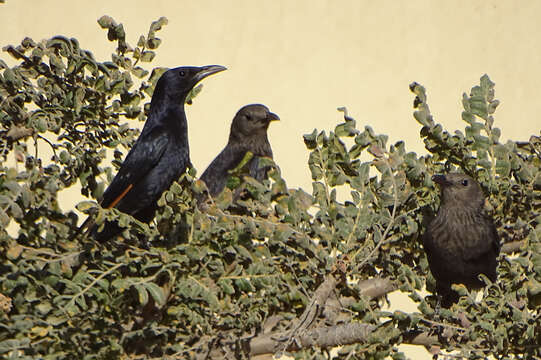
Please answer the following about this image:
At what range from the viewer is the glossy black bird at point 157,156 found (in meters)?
2.74

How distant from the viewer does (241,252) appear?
5.11ft

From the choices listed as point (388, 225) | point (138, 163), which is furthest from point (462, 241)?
point (138, 163)

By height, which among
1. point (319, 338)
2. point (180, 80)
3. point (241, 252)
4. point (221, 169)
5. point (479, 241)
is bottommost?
point (319, 338)

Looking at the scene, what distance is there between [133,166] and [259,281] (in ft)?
4.46

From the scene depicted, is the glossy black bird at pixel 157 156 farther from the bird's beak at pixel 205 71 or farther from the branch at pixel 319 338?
the branch at pixel 319 338

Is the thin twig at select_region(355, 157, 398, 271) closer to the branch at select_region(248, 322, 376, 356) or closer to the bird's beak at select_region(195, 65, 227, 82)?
the branch at select_region(248, 322, 376, 356)

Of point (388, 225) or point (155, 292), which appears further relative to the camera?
point (388, 225)

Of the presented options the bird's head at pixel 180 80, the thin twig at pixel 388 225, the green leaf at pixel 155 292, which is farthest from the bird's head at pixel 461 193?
the green leaf at pixel 155 292

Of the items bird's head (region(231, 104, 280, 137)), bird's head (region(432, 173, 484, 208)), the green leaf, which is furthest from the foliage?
bird's head (region(231, 104, 280, 137))

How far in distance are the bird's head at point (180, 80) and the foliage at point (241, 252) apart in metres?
1.23

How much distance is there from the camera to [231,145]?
4430 millimetres

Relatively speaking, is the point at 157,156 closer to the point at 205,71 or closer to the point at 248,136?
the point at 205,71

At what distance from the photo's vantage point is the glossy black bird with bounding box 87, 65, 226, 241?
274cm

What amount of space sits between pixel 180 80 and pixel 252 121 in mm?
1206
